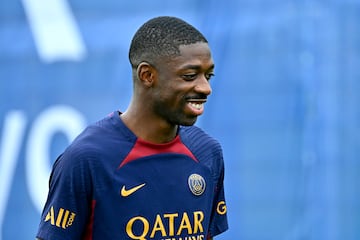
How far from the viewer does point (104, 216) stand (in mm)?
2623

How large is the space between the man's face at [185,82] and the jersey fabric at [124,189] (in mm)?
171

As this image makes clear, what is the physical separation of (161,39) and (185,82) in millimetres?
155

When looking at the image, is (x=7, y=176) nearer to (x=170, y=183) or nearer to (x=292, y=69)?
(x=292, y=69)

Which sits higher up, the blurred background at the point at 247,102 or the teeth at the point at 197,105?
the blurred background at the point at 247,102

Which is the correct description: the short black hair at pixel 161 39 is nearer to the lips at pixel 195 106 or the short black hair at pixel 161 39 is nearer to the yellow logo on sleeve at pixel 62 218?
the lips at pixel 195 106

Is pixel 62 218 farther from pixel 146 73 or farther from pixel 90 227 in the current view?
pixel 146 73

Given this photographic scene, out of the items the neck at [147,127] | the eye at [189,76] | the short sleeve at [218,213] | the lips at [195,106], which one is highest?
the eye at [189,76]

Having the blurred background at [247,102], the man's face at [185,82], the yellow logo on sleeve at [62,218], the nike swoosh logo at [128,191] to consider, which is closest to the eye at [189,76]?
the man's face at [185,82]

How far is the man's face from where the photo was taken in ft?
8.57

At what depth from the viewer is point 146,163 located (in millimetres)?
2719

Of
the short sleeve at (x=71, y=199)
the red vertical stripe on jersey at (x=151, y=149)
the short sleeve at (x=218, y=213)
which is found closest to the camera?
the short sleeve at (x=71, y=199)

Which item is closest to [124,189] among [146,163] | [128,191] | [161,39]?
[128,191]

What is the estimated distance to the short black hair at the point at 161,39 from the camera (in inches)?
104

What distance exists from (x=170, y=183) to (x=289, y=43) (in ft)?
5.66
